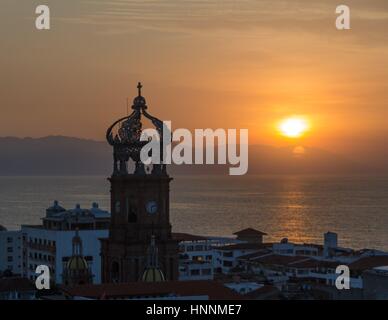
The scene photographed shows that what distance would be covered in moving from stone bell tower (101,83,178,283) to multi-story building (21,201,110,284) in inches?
1329

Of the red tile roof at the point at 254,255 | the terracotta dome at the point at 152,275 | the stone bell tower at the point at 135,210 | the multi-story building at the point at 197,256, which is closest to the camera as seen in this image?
the terracotta dome at the point at 152,275

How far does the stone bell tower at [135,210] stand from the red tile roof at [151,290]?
5179mm

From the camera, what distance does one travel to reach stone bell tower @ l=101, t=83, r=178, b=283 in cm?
5809

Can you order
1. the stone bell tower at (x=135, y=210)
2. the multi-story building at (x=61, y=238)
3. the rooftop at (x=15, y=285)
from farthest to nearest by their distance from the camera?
the multi-story building at (x=61, y=238), the rooftop at (x=15, y=285), the stone bell tower at (x=135, y=210)

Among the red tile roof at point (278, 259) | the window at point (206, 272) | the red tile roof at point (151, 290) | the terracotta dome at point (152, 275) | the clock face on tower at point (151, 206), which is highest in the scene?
the clock face on tower at point (151, 206)

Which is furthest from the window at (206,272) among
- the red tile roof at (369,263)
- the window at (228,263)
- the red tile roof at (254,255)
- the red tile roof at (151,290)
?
the red tile roof at (151,290)

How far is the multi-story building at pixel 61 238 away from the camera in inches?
3766

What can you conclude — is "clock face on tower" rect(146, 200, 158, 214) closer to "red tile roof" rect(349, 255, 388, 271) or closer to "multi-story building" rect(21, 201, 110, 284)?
"multi-story building" rect(21, 201, 110, 284)

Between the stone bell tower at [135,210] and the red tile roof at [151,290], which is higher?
the stone bell tower at [135,210]

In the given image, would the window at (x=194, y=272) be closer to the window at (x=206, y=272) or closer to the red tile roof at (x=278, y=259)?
the window at (x=206, y=272)

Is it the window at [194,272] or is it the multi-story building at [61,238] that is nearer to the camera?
the multi-story building at [61,238]
